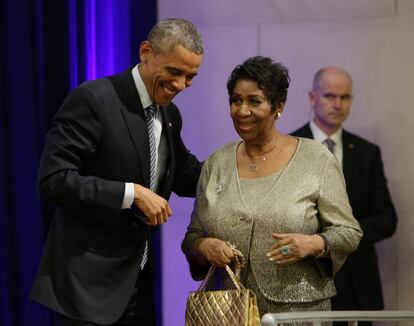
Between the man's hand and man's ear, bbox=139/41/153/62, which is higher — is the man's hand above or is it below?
below

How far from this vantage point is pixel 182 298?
4871 millimetres

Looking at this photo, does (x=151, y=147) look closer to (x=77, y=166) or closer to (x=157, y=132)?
(x=157, y=132)

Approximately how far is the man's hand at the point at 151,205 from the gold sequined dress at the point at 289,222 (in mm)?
250

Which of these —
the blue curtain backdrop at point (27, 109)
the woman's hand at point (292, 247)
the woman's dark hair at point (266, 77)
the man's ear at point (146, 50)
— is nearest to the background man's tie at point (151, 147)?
the man's ear at point (146, 50)

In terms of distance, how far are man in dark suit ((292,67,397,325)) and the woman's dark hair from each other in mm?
1569

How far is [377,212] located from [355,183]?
0.17 m

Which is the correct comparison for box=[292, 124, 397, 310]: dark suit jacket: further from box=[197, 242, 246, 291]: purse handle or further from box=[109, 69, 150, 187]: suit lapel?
box=[109, 69, 150, 187]: suit lapel

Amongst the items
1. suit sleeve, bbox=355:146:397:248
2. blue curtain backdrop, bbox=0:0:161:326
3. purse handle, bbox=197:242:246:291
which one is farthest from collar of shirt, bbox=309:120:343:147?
purse handle, bbox=197:242:246:291

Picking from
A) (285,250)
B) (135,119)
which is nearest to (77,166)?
(135,119)

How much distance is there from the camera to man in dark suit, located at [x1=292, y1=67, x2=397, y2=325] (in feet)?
15.1

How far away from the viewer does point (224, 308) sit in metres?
2.92

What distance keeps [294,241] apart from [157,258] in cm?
196

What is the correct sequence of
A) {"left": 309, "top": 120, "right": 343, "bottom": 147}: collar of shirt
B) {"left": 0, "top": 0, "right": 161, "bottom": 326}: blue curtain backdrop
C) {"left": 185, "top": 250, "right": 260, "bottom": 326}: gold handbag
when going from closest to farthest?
1. {"left": 185, "top": 250, "right": 260, "bottom": 326}: gold handbag
2. {"left": 0, "top": 0, "right": 161, "bottom": 326}: blue curtain backdrop
3. {"left": 309, "top": 120, "right": 343, "bottom": 147}: collar of shirt

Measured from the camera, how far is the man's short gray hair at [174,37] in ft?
10.1
